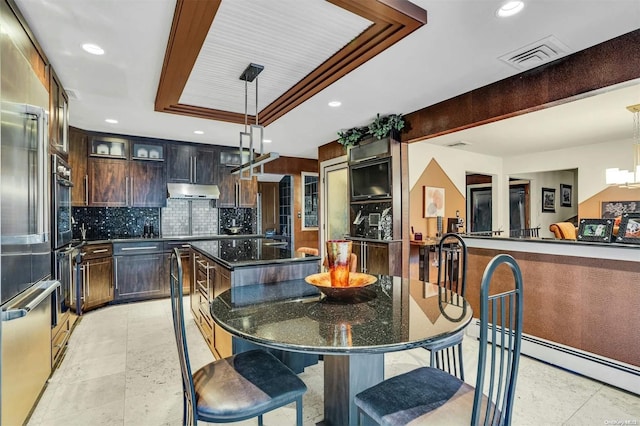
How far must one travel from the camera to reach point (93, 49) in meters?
2.34

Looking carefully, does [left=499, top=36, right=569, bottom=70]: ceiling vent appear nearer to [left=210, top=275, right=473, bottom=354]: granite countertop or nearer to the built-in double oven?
[left=210, top=275, right=473, bottom=354]: granite countertop

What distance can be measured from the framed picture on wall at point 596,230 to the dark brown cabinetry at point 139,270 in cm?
486

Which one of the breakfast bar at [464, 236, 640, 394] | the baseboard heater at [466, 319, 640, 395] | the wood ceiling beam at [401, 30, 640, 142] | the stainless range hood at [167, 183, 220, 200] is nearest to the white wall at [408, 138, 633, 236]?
the wood ceiling beam at [401, 30, 640, 142]

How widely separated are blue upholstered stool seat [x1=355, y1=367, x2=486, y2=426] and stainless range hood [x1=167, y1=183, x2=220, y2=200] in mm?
4469

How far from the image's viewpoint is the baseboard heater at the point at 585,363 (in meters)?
2.28

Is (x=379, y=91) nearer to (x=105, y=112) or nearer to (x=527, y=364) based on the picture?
(x=527, y=364)

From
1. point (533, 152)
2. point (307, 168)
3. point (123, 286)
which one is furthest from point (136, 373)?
point (533, 152)

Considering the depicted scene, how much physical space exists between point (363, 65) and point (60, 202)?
290 cm

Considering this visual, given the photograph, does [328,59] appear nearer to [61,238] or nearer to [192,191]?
[61,238]

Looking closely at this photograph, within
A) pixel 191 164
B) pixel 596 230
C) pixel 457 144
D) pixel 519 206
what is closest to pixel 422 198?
pixel 457 144

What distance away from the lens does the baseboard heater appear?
89.6 inches

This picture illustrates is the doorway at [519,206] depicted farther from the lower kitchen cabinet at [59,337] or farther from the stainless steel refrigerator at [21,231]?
the stainless steel refrigerator at [21,231]

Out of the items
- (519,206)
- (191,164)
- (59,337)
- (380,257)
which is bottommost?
(59,337)

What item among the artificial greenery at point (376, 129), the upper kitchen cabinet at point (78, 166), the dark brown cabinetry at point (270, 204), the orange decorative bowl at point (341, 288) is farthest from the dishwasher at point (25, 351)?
the dark brown cabinetry at point (270, 204)
